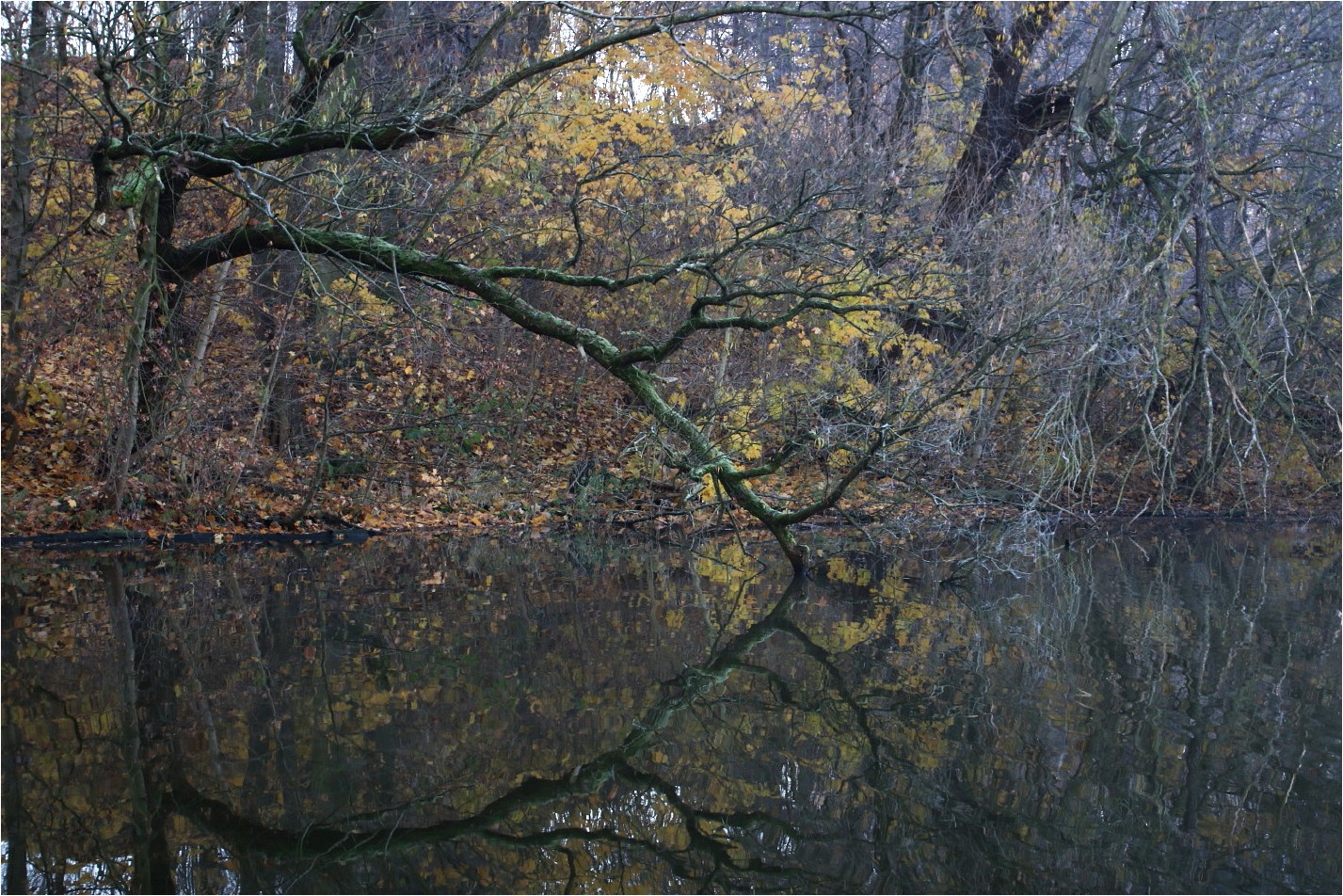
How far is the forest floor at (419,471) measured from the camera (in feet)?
35.4

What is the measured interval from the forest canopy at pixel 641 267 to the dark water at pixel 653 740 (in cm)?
240

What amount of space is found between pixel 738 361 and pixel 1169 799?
34.9ft

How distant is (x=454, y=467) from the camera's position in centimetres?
1373

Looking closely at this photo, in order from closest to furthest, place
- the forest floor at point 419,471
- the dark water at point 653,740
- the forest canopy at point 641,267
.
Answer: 1. the dark water at point 653,740
2. the forest canopy at point 641,267
3. the forest floor at point 419,471

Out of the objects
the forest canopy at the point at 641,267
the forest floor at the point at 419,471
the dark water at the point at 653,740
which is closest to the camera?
the dark water at the point at 653,740

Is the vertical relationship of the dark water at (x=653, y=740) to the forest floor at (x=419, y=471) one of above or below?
below

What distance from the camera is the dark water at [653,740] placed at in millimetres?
3600

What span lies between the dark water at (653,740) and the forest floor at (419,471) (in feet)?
8.26

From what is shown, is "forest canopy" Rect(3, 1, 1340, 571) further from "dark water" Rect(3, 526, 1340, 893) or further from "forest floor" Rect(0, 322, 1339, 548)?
"dark water" Rect(3, 526, 1340, 893)

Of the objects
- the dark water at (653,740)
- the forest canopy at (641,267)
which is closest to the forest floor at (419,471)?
the forest canopy at (641,267)

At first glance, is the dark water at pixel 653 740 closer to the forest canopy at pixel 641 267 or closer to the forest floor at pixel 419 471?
the forest canopy at pixel 641 267

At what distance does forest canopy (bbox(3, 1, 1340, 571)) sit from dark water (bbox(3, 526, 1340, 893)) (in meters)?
2.40

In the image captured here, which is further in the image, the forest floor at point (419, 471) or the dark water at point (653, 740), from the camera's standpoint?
the forest floor at point (419, 471)

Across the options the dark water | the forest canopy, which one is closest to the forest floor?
the forest canopy
